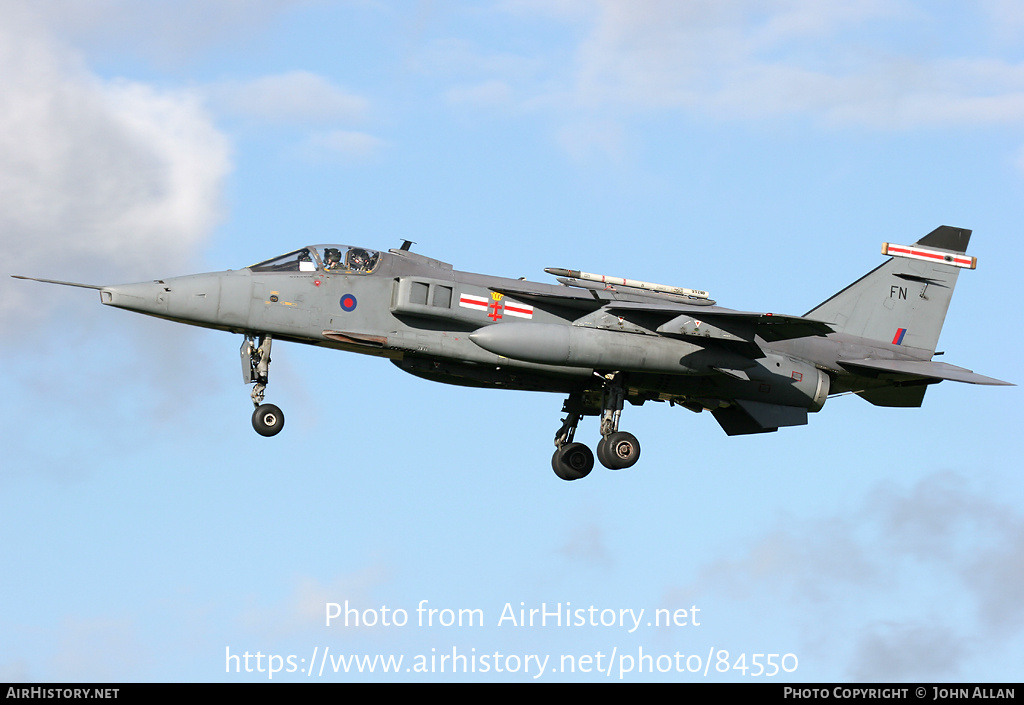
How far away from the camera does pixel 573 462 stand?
28000 millimetres

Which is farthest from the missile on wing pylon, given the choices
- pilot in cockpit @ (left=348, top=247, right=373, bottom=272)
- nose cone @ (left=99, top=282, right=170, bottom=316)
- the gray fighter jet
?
nose cone @ (left=99, top=282, right=170, bottom=316)

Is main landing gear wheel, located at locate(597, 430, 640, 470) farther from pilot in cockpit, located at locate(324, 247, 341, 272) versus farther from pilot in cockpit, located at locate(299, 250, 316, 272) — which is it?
pilot in cockpit, located at locate(299, 250, 316, 272)

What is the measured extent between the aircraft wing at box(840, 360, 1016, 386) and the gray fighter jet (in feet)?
0.16

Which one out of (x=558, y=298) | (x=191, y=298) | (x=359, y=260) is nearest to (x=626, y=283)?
(x=558, y=298)

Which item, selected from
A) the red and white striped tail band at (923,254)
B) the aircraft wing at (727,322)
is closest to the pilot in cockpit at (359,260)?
the aircraft wing at (727,322)

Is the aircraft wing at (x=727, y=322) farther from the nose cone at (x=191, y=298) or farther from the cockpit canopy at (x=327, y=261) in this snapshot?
the nose cone at (x=191, y=298)

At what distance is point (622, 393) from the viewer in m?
26.0

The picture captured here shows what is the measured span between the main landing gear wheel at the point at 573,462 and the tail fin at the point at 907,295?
5496 millimetres

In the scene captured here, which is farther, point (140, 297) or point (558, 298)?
point (558, 298)

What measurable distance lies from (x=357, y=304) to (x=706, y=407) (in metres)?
7.67

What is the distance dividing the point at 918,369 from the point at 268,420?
1273cm

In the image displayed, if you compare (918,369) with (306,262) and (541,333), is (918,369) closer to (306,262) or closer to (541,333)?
(541,333)
